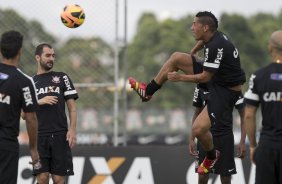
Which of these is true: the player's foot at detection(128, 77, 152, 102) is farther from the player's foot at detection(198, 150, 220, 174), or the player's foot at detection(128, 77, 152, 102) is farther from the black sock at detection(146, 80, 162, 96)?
the player's foot at detection(198, 150, 220, 174)

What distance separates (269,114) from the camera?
8008 millimetres

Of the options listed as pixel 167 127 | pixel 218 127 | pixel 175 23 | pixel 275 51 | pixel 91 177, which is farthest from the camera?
pixel 175 23

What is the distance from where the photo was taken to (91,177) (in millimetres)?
13281

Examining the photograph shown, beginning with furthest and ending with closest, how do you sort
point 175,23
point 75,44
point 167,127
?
point 175,23 < point 167,127 < point 75,44

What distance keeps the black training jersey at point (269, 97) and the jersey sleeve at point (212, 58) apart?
2.00m

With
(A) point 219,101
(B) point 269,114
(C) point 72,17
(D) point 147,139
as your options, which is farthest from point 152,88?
(D) point 147,139

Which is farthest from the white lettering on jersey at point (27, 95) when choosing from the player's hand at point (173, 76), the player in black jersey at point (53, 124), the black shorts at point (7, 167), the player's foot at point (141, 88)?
the player's foot at point (141, 88)

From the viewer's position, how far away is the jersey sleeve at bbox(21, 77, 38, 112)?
840 centimetres

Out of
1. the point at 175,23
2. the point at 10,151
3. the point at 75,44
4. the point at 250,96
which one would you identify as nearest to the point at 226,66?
the point at 250,96

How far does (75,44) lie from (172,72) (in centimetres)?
535

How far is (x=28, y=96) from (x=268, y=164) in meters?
2.79

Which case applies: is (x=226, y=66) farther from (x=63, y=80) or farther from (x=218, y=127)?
(x=63, y=80)

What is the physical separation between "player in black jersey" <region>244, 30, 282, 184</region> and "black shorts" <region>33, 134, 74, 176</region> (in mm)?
3706

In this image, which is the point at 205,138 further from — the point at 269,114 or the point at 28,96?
the point at 28,96
